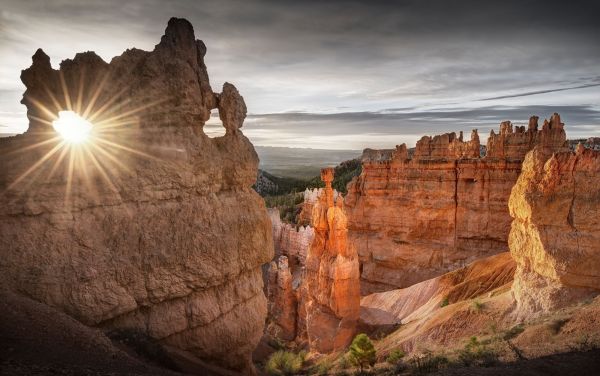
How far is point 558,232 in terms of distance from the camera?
15.5 m

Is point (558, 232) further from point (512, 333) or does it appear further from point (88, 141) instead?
point (88, 141)

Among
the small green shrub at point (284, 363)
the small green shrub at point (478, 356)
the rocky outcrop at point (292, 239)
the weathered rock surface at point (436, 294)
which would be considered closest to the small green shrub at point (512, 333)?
the small green shrub at point (478, 356)

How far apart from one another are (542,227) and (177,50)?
14080mm

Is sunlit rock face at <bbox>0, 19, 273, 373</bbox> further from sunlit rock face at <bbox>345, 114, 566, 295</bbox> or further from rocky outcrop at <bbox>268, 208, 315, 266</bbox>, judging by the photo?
rocky outcrop at <bbox>268, 208, 315, 266</bbox>

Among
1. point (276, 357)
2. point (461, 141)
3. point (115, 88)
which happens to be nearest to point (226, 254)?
point (115, 88)

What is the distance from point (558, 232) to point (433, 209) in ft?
74.0

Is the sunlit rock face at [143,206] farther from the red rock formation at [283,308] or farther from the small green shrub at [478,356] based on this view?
the red rock formation at [283,308]

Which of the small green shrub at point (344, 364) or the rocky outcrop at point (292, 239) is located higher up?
the small green shrub at point (344, 364)

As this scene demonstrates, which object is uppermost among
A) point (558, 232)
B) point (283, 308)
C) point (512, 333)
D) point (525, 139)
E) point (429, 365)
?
point (525, 139)

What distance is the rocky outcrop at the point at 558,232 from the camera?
14664mm

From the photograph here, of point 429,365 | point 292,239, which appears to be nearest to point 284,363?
point 429,365

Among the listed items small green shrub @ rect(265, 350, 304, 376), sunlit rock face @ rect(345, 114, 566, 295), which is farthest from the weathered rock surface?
sunlit rock face @ rect(345, 114, 566, 295)

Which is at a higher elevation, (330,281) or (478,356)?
(478,356)

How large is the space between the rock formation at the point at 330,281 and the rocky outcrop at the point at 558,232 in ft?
29.9
